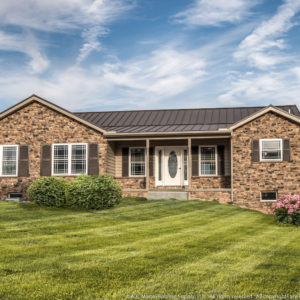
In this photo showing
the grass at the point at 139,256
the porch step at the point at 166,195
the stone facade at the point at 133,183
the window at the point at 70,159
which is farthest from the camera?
the stone facade at the point at 133,183

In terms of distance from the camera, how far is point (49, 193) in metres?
14.5

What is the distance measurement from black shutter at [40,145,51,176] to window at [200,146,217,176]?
733cm

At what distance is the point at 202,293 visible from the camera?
5.34 meters

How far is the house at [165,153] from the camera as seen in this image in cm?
1894

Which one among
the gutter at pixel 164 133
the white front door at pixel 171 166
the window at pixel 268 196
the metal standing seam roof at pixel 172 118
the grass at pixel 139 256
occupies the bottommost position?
the grass at pixel 139 256

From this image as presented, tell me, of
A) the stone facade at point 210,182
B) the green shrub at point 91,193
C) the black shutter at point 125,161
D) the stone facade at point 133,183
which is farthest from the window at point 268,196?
the green shrub at point 91,193

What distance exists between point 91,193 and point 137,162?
7.06m

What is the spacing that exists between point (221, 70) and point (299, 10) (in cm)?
536

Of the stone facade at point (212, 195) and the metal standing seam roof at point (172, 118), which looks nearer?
the stone facade at point (212, 195)

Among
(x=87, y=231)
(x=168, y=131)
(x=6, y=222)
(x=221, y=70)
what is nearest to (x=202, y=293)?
(x=87, y=231)

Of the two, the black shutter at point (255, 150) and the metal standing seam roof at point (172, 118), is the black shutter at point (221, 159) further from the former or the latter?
the black shutter at point (255, 150)

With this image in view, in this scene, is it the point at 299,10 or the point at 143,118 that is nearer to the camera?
the point at 299,10

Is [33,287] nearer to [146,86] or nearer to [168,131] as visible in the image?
[168,131]

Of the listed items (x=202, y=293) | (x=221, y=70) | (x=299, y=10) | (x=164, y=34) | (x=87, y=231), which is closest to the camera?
(x=202, y=293)
